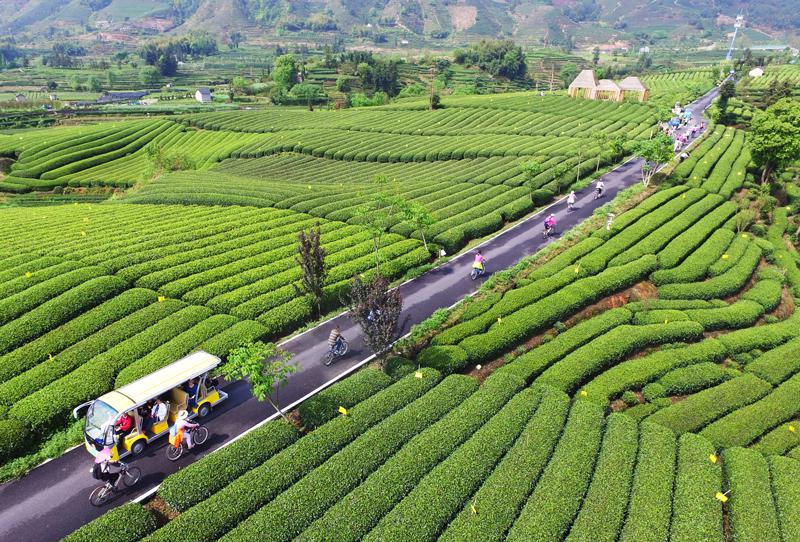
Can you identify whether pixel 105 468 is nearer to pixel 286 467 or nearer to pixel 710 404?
pixel 286 467

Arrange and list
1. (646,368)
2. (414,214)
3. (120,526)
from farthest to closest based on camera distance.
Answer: (414,214), (646,368), (120,526)

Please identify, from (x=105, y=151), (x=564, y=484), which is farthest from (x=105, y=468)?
(x=105, y=151)

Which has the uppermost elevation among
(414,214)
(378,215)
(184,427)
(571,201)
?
(414,214)

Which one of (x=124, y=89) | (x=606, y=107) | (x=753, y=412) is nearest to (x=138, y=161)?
(x=606, y=107)

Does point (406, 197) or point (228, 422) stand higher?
point (406, 197)

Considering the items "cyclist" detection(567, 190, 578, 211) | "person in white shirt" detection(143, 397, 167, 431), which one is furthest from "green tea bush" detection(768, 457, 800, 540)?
"cyclist" detection(567, 190, 578, 211)

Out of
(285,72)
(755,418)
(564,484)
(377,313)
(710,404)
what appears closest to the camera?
(564,484)

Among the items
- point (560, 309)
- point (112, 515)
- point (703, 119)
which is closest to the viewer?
point (112, 515)

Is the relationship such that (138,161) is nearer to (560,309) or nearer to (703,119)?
(560,309)
